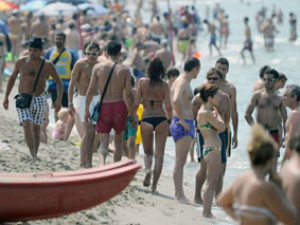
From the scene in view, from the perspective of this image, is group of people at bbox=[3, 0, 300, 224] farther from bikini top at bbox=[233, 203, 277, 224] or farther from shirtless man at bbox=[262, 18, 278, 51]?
shirtless man at bbox=[262, 18, 278, 51]

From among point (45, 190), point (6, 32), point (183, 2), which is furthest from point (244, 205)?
point (183, 2)

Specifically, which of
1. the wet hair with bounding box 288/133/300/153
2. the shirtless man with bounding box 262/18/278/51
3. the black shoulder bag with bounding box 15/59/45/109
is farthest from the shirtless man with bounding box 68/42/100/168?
the shirtless man with bounding box 262/18/278/51

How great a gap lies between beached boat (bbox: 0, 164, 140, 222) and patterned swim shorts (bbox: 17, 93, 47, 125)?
8.82 ft

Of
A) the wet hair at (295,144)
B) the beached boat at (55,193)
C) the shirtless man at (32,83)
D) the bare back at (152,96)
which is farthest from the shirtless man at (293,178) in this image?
the shirtless man at (32,83)

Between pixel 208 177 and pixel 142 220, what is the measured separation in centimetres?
84

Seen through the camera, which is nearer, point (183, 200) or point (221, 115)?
point (221, 115)

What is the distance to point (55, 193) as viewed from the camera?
6543 millimetres

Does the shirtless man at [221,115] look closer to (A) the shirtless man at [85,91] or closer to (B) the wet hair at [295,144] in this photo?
(A) the shirtless man at [85,91]

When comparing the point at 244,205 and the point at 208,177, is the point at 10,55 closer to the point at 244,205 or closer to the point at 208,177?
the point at 208,177

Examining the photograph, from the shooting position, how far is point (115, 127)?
9.02m

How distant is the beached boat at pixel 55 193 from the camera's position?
640cm

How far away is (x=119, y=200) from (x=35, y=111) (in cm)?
187

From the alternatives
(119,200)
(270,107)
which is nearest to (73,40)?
(270,107)

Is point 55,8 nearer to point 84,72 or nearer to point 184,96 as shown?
point 84,72
